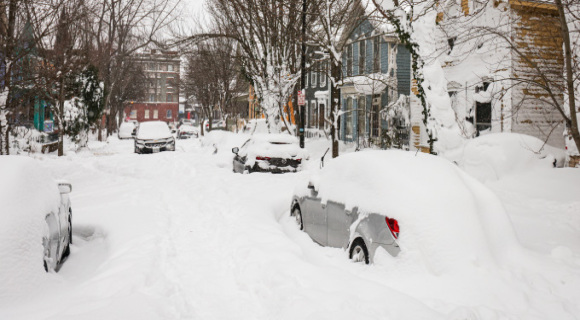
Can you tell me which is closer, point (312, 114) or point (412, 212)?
point (412, 212)

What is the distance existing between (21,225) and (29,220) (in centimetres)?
21

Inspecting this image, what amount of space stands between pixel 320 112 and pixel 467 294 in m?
31.5

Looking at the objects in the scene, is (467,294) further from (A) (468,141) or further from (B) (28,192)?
(A) (468,141)

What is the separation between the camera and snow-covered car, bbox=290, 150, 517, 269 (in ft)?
18.3

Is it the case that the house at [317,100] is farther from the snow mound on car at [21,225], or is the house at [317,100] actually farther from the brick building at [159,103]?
the brick building at [159,103]

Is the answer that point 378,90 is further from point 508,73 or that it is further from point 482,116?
point 508,73

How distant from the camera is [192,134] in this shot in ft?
167

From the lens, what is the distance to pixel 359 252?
20.7 ft

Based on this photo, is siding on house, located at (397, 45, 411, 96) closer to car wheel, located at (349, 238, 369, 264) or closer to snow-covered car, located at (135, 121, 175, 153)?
snow-covered car, located at (135, 121, 175, 153)

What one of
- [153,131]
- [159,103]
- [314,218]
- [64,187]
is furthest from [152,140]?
[159,103]

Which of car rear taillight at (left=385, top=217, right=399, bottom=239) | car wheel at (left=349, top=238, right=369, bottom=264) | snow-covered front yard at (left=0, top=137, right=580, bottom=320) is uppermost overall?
car rear taillight at (left=385, top=217, right=399, bottom=239)

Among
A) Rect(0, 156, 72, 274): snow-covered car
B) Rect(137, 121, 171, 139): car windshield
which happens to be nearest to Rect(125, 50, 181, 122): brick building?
Rect(137, 121, 171, 139): car windshield

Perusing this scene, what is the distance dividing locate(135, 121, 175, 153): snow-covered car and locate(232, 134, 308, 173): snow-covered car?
1197cm

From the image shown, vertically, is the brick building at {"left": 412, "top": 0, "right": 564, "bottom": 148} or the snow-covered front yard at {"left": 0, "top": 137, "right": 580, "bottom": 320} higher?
the brick building at {"left": 412, "top": 0, "right": 564, "bottom": 148}
